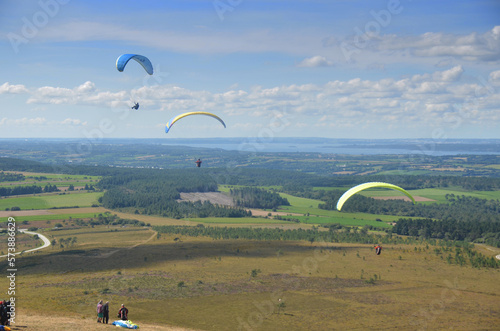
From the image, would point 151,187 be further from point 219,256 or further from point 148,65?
point 148,65

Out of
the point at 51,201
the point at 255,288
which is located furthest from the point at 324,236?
the point at 51,201

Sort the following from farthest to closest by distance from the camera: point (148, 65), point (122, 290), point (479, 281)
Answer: point (479, 281) < point (148, 65) < point (122, 290)

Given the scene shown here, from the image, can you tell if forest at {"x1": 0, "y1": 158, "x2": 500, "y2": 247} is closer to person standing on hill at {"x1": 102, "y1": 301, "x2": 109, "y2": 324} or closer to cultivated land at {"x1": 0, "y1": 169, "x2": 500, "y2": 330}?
cultivated land at {"x1": 0, "y1": 169, "x2": 500, "y2": 330}

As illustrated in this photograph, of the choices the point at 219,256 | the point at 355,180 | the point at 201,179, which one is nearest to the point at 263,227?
the point at 219,256

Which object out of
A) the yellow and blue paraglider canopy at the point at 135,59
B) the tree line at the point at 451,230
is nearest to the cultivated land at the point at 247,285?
→ the tree line at the point at 451,230

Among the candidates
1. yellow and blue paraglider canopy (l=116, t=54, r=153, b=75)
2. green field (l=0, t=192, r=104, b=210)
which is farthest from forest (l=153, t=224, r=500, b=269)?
green field (l=0, t=192, r=104, b=210)
